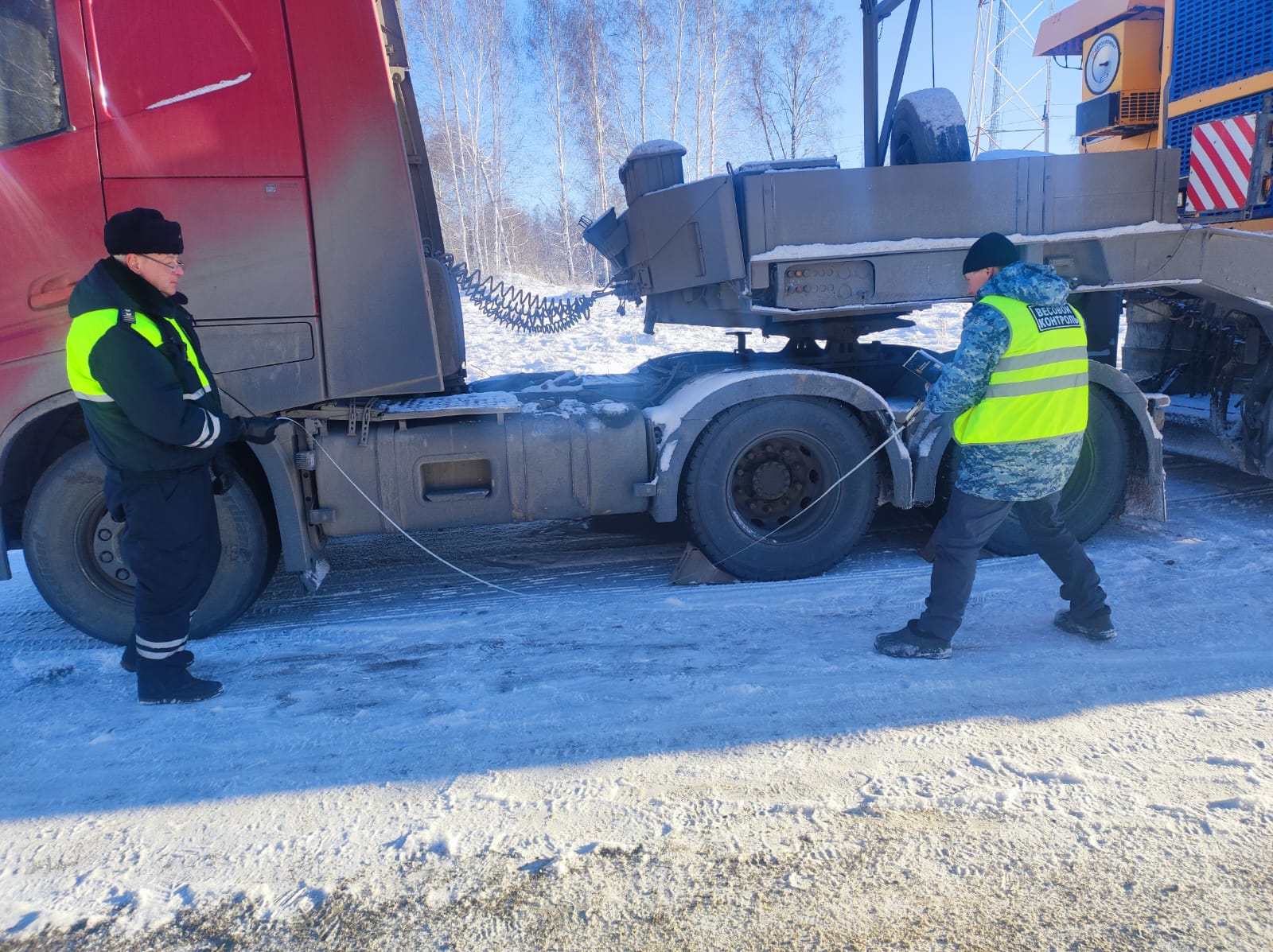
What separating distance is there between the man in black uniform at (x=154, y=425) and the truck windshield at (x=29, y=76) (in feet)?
2.55

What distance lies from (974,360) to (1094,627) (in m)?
1.33

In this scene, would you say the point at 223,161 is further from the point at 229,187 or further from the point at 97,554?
the point at 97,554

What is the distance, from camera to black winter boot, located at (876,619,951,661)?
374cm

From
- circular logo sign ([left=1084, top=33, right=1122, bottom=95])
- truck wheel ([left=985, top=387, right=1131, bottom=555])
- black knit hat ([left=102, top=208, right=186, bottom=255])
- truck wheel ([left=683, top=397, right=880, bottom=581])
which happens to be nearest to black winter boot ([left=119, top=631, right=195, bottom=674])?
black knit hat ([left=102, top=208, right=186, bottom=255])

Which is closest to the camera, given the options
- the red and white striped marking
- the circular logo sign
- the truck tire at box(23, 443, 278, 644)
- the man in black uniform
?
the man in black uniform

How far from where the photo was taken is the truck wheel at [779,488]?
4.75 metres

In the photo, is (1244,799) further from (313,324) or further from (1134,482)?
(313,324)

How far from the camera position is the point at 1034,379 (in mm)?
3615

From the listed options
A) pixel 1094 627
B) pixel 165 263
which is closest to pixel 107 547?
pixel 165 263

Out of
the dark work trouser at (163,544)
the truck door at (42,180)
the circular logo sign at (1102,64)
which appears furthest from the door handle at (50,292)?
the circular logo sign at (1102,64)

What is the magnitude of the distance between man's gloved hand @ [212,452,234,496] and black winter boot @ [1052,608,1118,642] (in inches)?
151

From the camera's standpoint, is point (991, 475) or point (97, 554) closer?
point (991, 475)

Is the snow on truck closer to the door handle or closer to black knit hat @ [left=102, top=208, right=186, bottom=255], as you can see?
the door handle

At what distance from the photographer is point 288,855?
8.36 ft
